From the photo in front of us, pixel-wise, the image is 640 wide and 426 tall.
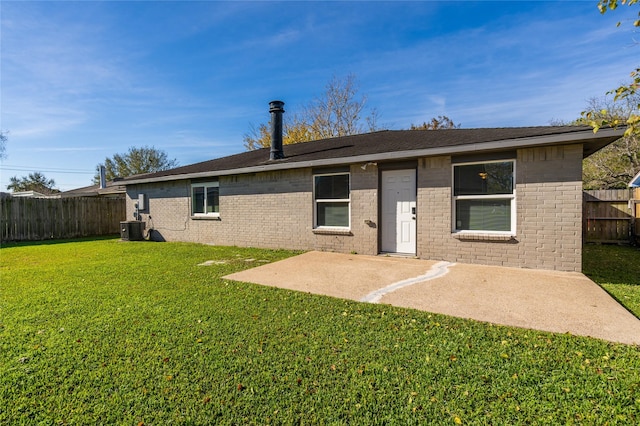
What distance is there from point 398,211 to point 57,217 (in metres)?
15.3

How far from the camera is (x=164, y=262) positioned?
7492 millimetres

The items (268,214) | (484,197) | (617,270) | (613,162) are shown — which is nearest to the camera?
(617,270)

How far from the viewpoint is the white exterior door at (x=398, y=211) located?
756 cm

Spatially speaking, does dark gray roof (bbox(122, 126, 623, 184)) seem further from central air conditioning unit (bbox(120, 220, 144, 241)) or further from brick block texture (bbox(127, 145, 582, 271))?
central air conditioning unit (bbox(120, 220, 144, 241))

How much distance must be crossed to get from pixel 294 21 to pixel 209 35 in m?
3.26

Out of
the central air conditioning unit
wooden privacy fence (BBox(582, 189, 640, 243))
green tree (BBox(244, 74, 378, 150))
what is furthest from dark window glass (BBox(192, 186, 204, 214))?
green tree (BBox(244, 74, 378, 150))

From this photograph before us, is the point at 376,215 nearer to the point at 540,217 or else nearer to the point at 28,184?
the point at 540,217

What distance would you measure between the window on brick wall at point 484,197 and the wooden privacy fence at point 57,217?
53.9ft

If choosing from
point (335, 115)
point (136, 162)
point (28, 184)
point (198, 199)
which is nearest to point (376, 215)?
point (198, 199)

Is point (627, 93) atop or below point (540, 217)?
atop

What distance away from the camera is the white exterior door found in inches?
298

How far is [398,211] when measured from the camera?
7.75m

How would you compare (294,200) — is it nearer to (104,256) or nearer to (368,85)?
(104,256)

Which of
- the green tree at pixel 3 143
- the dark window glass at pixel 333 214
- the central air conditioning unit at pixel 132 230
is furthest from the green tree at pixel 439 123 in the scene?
the green tree at pixel 3 143
